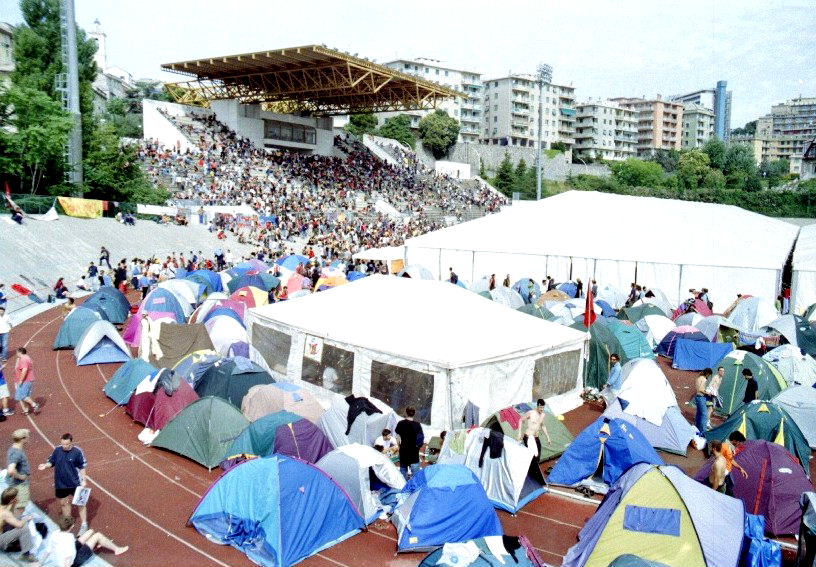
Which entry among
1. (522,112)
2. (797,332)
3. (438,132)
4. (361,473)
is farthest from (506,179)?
(361,473)

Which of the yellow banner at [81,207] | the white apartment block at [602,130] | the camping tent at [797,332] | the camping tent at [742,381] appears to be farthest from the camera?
the white apartment block at [602,130]

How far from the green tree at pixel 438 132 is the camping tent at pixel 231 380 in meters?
64.0

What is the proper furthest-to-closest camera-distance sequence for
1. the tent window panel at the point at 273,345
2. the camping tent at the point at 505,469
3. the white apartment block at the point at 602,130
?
the white apartment block at the point at 602,130 < the tent window panel at the point at 273,345 < the camping tent at the point at 505,469

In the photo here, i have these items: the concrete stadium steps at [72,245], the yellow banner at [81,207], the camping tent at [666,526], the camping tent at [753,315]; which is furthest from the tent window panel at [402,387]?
the yellow banner at [81,207]

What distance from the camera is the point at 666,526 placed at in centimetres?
733

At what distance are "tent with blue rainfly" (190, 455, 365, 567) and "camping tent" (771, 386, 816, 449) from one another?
7956 mm

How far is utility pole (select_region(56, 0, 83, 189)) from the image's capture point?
106 ft

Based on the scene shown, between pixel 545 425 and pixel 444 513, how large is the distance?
3.33 meters

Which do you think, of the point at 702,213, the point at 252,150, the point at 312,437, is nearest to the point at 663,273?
the point at 702,213

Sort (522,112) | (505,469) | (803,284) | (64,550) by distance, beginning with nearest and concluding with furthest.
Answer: (64,550), (505,469), (803,284), (522,112)

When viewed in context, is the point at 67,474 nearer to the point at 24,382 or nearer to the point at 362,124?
the point at 24,382

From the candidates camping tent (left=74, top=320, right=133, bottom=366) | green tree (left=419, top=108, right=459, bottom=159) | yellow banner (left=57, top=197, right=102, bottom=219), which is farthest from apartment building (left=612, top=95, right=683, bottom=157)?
camping tent (left=74, top=320, right=133, bottom=366)

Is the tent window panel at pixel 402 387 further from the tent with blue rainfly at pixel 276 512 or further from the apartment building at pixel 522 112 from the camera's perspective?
the apartment building at pixel 522 112

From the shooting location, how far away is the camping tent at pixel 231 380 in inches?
475
